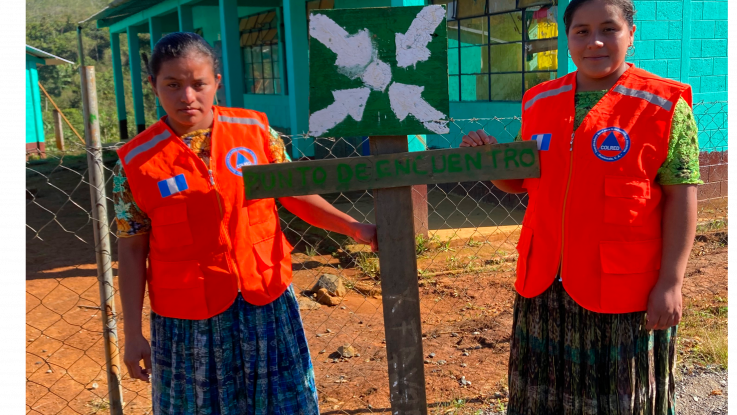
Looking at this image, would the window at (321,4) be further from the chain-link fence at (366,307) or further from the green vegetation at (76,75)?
the green vegetation at (76,75)

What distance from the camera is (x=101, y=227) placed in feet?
8.88

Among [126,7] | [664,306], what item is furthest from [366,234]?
[126,7]

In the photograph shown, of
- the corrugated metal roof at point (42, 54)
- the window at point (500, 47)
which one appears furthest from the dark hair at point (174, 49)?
the corrugated metal roof at point (42, 54)

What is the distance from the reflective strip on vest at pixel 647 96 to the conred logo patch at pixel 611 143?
124 millimetres

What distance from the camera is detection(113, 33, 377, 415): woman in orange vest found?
1.82 meters

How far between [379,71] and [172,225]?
75 centimetres

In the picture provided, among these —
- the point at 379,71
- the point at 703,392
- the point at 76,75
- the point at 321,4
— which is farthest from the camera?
the point at 76,75

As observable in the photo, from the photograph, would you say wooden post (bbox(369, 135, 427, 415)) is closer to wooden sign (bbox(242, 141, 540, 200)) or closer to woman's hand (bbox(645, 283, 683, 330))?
wooden sign (bbox(242, 141, 540, 200))

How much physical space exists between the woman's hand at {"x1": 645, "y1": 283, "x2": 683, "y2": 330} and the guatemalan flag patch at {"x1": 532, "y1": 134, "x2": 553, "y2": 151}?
0.51 m

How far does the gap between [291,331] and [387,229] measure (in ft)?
1.58

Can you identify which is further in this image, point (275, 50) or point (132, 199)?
point (275, 50)

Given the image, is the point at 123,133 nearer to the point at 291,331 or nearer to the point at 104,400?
the point at 104,400

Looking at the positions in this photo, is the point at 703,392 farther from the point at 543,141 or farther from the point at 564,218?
the point at 543,141

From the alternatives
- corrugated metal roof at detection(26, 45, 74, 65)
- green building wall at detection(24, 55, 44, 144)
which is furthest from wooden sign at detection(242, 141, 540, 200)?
corrugated metal roof at detection(26, 45, 74, 65)
